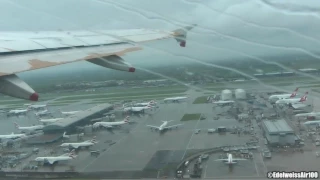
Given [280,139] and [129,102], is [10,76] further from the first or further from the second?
[129,102]

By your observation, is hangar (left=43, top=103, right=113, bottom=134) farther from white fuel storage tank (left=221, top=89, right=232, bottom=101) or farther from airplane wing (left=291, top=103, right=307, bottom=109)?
airplane wing (left=291, top=103, right=307, bottom=109)

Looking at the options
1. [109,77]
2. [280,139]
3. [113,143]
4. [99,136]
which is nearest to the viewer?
[280,139]

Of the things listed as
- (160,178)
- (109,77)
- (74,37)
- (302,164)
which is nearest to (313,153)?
(302,164)

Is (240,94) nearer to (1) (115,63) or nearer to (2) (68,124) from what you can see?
(2) (68,124)

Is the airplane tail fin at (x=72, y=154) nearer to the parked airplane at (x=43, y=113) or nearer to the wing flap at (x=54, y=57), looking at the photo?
the wing flap at (x=54, y=57)

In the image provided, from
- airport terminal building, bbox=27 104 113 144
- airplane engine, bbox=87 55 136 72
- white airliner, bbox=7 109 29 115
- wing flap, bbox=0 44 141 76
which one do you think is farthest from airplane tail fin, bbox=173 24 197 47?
white airliner, bbox=7 109 29 115

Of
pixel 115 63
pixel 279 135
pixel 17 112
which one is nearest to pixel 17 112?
pixel 17 112

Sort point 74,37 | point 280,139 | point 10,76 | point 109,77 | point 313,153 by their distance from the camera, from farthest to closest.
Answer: point 109,77, point 280,139, point 313,153, point 74,37, point 10,76
